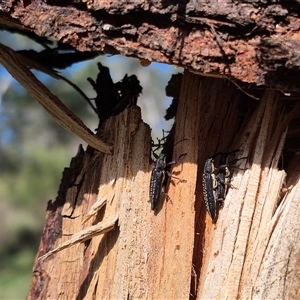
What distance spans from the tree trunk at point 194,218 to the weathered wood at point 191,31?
41 centimetres

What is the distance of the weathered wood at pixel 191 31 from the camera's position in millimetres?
1693

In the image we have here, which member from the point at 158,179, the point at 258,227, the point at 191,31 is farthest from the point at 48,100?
the point at 258,227

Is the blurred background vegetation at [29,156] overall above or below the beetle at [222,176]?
above

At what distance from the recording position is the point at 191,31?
178 centimetres

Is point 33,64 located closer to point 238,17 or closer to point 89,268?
point 89,268

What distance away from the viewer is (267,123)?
83.4 inches

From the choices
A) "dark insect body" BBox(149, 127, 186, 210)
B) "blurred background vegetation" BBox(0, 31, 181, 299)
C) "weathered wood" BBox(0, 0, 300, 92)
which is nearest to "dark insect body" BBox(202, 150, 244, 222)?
"dark insect body" BBox(149, 127, 186, 210)

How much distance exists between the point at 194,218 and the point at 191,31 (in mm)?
833

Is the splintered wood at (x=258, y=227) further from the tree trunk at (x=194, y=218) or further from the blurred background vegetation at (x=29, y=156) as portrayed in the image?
the blurred background vegetation at (x=29, y=156)

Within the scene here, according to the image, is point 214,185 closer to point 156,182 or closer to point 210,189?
point 210,189

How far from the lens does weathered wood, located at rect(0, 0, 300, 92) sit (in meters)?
1.69

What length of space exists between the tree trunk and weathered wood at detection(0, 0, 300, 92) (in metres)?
0.41

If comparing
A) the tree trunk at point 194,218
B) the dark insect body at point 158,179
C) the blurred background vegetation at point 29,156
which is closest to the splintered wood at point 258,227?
the tree trunk at point 194,218

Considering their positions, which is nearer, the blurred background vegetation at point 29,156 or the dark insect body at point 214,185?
the dark insect body at point 214,185
